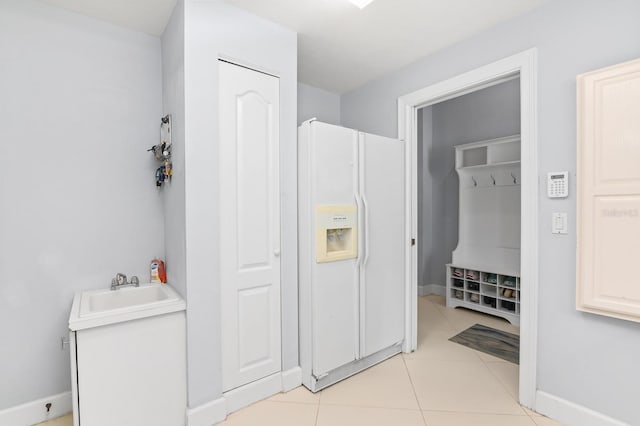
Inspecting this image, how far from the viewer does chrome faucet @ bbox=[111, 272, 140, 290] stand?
211 cm

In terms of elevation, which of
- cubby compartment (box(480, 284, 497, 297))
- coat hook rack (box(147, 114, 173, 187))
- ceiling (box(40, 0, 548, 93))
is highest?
ceiling (box(40, 0, 548, 93))

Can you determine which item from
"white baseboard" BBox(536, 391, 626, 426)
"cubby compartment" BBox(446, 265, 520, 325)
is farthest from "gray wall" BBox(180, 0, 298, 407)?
"cubby compartment" BBox(446, 265, 520, 325)

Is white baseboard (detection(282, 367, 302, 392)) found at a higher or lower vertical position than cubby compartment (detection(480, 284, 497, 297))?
lower

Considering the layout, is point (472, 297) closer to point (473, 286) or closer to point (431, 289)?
point (473, 286)

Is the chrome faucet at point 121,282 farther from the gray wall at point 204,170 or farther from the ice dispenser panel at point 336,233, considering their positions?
the ice dispenser panel at point 336,233

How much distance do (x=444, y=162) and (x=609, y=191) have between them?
2932mm

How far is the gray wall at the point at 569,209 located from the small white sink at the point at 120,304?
2.22 metres

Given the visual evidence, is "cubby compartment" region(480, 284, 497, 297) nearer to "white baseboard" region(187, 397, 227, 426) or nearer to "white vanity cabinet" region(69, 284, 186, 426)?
"white baseboard" region(187, 397, 227, 426)

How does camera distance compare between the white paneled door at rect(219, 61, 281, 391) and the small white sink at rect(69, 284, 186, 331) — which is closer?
the small white sink at rect(69, 284, 186, 331)

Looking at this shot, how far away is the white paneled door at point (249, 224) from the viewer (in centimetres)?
196

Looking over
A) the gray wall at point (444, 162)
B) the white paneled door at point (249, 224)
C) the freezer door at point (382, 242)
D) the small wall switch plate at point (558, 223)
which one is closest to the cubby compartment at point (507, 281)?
the gray wall at point (444, 162)

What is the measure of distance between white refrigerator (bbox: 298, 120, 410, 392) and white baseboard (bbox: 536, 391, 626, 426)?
41.6 inches

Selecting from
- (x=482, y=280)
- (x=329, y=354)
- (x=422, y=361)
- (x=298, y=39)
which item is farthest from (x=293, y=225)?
(x=482, y=280)

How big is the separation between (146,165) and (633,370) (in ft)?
10.5
